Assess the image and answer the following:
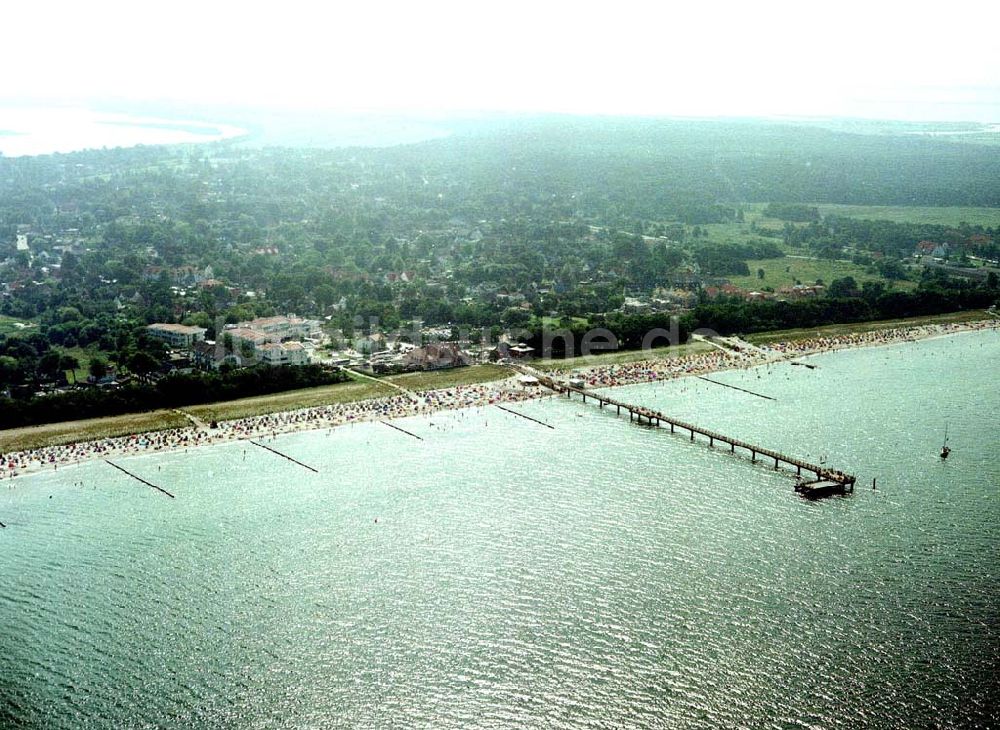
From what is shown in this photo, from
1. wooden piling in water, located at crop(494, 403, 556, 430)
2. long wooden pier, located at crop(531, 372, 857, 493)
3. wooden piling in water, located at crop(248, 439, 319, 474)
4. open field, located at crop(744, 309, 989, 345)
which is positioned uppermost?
open field, located at crop(744, 309, 989, 345)

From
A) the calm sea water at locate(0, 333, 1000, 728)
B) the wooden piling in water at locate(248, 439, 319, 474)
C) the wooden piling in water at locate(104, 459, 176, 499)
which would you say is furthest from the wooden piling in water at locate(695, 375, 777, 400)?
the wooden piling in water at locate(104, 459, 176, 499)

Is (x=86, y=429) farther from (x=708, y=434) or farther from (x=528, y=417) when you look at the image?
(x=708, y=434)

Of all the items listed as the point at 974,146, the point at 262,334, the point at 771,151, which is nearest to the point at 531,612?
the point at 262,334

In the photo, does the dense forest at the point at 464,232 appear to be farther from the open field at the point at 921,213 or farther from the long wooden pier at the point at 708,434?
the long wooden pier at the point at 708,434

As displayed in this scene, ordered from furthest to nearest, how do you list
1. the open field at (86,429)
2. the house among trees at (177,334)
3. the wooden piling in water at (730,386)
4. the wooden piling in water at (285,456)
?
the house among trees at (177,334)
the wooden piling in water at (730,386)
the open field at (86,429)
the wooden piling in water at (285,456)

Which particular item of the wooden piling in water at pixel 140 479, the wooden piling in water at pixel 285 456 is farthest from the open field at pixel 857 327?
the wooden piling in water at pixel 140 479

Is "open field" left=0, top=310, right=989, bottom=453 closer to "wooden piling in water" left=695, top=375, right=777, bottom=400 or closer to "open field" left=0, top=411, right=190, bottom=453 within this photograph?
"open field" left=0, top=411, right=190, bottom=453
